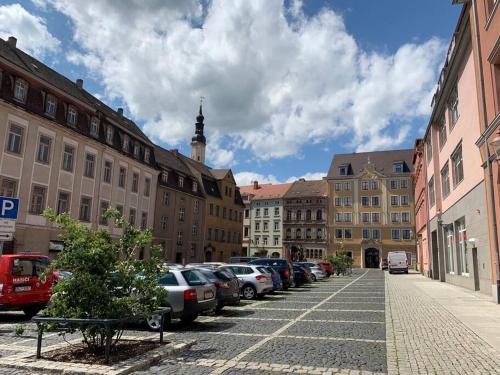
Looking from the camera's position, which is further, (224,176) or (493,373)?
(224,176)

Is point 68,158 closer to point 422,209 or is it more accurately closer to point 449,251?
point 449,251

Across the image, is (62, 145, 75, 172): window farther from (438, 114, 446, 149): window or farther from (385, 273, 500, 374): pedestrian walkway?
(438, 114, 446, 149): window

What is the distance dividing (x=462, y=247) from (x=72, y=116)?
2597cm

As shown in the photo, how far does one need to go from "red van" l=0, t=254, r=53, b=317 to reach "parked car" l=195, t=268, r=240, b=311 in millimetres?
4664

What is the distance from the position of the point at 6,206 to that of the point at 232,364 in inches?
284

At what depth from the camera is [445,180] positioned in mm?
29109

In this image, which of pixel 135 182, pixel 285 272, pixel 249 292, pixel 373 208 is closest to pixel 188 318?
pixel 249 292

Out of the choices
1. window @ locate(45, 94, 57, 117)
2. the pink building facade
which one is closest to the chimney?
window @ locate(45, 94, 57, 117)

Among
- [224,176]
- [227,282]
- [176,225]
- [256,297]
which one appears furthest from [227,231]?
[227,282]

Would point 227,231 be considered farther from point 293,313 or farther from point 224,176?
point 293,313

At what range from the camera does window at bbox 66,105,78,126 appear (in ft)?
94.9

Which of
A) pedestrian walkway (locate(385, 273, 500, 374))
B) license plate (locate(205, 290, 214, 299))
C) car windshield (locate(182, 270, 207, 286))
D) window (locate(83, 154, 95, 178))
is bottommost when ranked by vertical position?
pedestrian walkway (locate(385, 273, 500, 374))

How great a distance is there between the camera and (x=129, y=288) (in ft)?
25.2

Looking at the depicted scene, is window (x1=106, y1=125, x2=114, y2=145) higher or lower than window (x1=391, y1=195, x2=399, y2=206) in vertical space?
lower
